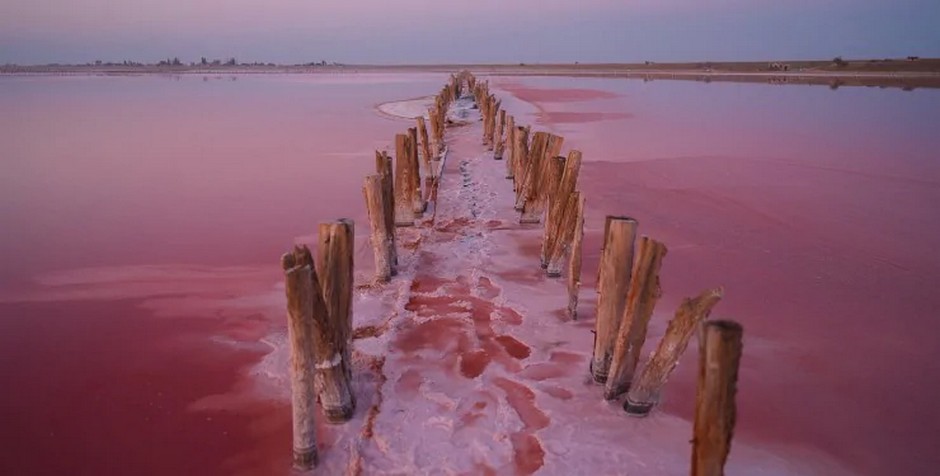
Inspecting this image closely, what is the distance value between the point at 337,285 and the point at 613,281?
5.93 ft

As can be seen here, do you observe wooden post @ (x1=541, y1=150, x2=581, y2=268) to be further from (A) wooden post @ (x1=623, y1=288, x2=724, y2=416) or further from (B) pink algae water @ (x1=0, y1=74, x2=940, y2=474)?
(A) wooden post @ (x1=623, y1=288, x2=724, y2=416)

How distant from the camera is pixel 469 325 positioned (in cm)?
520

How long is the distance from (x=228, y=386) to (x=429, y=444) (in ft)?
5.63

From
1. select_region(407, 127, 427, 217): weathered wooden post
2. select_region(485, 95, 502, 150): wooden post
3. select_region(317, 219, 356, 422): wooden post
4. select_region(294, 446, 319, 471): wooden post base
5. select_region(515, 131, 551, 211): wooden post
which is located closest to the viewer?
select_region(294, 446, 319, 471): wooden post base

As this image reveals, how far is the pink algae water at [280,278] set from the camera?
398 centimetres

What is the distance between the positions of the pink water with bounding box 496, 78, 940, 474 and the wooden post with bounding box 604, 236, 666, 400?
0.47 m

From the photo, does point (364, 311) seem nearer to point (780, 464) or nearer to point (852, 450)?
point (780, 464)

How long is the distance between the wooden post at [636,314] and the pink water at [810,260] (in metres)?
0.47

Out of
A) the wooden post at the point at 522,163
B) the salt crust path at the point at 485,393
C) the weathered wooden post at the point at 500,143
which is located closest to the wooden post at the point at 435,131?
the weathered wooden post at the point at 500,143

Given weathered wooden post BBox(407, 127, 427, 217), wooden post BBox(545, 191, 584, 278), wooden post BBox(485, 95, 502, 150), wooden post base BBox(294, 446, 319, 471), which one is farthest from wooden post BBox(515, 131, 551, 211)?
wooden post BBox(485, 95, 502, 150)

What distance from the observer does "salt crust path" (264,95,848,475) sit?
11.6 ft

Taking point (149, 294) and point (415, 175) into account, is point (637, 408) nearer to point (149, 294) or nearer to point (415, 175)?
point (149, 294)

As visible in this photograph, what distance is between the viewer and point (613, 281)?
13.2ft

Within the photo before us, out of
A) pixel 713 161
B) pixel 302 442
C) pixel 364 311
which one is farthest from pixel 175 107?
pixel 302 442
